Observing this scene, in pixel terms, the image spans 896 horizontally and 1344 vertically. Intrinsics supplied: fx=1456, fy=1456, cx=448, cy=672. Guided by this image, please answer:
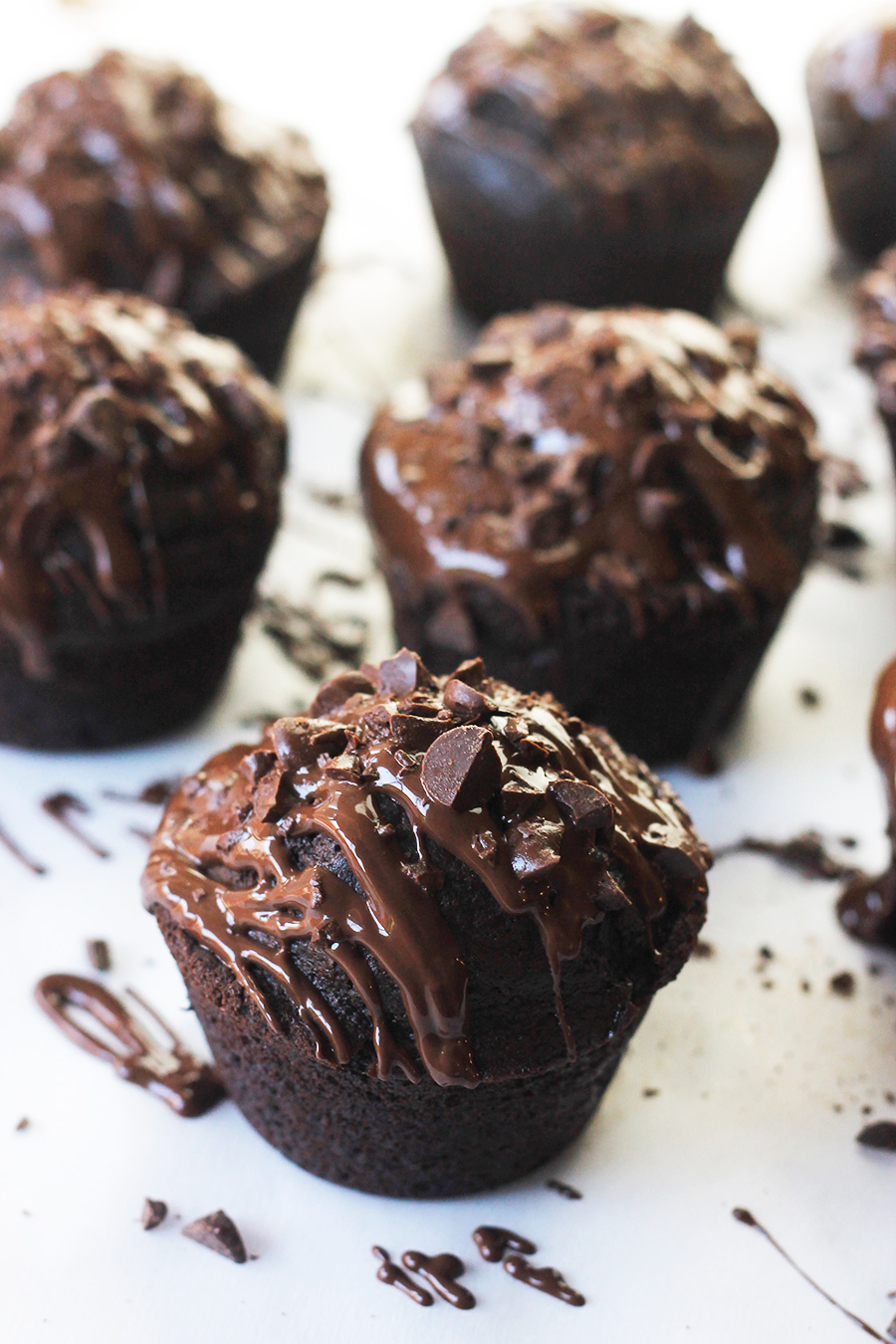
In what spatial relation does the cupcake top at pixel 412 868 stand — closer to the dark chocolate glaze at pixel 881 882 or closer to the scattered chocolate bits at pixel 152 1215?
the scattered chocolate bits at pixel 152 1215

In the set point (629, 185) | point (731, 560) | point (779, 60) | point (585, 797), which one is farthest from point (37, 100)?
point (779, 60)

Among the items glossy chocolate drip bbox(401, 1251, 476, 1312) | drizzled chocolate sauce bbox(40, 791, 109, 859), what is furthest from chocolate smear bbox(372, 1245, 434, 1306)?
drizzled chocolate sauce bbox(40, 791, 109, 859)

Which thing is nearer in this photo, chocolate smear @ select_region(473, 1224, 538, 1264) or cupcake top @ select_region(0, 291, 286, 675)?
chocolate smear @ select_region(473, 1224, 538, 1264)

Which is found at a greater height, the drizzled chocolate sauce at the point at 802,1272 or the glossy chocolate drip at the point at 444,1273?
the drizzled chocolate sauce at the point at 802,1272

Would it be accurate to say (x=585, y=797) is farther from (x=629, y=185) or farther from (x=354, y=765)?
(x=629, y=185)

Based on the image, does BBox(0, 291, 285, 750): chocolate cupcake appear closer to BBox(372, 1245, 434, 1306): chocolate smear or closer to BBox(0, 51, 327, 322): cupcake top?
BBox(0, 51, 327, 322): cupcake top

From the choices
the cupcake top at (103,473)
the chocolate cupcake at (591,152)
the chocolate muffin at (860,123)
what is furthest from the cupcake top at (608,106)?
the cupcake top at (103,473)

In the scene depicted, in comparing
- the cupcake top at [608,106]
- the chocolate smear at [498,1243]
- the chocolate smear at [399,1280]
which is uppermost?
the cupcake top at [608,106]
